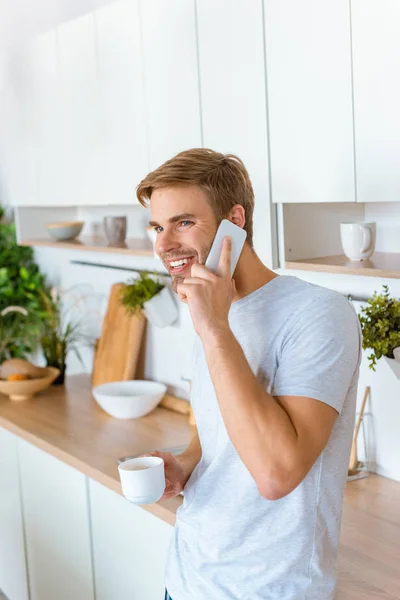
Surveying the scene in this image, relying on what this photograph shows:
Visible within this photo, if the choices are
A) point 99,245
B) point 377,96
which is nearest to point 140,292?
point 99,245

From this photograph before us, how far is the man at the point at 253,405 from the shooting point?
121 cm

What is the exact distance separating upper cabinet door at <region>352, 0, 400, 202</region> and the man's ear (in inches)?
17.5

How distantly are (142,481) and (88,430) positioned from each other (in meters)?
1.32

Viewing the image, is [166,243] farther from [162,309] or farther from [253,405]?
[162,309]

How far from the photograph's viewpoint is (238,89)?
6.89ft

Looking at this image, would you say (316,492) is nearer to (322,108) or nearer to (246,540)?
(246,540)

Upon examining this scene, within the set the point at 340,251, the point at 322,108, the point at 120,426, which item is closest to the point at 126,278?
the point at 120,426

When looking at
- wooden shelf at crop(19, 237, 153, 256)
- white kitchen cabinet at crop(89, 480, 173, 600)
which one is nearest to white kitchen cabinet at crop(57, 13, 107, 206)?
wooden shelf at crop(19, 237, 153, 256)

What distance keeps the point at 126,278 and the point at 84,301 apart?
39 centimetres

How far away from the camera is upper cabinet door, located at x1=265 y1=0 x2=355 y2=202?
5.86 feet

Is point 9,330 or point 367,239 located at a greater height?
point 367,239

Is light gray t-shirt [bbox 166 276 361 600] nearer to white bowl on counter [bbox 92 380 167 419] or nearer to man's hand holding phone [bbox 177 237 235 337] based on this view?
man's hand holding phone [bbox 177 237 235 337]

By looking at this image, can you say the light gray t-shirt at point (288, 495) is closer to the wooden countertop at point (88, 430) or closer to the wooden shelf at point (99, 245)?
the wooden countertop at point (88, 430)

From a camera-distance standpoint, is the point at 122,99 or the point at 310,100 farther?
the point at 122,99
